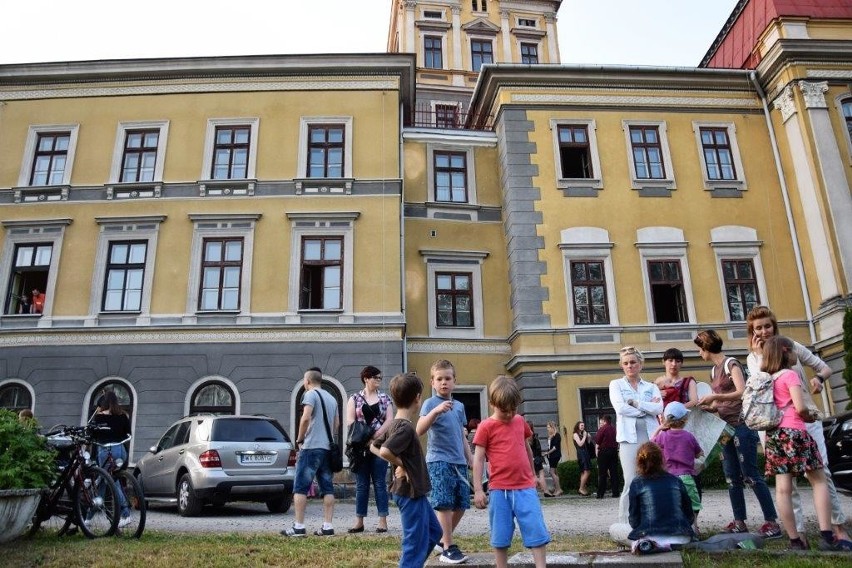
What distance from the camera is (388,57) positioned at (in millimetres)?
20359

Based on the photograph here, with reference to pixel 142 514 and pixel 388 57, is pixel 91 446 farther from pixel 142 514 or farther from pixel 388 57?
pixel 388 57

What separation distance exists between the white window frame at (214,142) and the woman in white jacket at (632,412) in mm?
15129

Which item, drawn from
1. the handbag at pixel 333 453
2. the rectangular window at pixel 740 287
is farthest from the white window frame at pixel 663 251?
the handbag at pixel 333 453

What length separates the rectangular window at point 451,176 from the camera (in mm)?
21219

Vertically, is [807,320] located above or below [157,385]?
above

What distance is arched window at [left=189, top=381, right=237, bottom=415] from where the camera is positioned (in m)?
17.6

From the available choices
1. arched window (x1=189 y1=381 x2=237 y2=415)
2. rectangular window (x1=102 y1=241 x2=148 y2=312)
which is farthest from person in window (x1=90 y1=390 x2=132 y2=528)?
rectangular window (x1=102 y1=241 x2=148 y2=312)

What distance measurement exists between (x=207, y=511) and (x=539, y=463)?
7.70m

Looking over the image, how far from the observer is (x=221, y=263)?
18656mm

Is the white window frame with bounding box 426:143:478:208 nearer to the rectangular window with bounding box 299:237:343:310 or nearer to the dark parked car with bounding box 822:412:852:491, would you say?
the rectangular window with bounding box 299:237:343:310

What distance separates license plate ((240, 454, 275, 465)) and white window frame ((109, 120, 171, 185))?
11.6 meters

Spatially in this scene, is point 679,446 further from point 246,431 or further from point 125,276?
point 125,276

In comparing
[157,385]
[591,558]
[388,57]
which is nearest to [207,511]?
[157,385]

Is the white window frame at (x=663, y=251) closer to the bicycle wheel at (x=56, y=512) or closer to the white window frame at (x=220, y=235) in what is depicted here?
the white window frame at (x=220, y=235)
